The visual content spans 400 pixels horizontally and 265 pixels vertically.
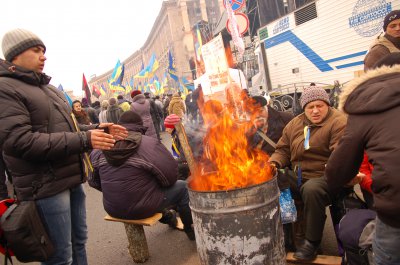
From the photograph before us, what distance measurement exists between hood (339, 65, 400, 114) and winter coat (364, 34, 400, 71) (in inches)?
99.3

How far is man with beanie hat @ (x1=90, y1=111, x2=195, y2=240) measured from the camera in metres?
3.67

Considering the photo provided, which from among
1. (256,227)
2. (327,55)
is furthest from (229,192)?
(327,55)

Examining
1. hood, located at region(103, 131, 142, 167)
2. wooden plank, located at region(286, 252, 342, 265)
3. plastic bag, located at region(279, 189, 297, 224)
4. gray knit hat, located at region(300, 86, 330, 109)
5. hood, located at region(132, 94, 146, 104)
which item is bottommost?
wooden plank, located at region(286, 252, 342, 265)

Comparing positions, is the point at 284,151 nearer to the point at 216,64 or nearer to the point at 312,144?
the point at 312,144

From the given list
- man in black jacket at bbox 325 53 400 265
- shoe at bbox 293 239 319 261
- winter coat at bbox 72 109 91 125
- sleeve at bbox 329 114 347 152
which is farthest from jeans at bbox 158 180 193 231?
winter coat at bbox 72 109 91 125

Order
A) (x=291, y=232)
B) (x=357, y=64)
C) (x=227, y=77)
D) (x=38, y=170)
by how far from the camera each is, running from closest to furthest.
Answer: (x=38, y=170) → (x=291, y=232) → (x=227, y=77) → (x=357, y=64)

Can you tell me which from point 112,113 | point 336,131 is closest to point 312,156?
point 336,131

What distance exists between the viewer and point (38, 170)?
8.01 feet

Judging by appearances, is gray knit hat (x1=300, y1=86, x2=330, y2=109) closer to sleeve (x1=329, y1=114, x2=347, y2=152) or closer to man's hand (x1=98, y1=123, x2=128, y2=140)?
sleeve (x1=329, y1=114, x2=347, y2=152)

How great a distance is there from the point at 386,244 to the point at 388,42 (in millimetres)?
3276

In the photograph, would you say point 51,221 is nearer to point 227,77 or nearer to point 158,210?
point 158,210

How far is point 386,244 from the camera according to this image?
188cm

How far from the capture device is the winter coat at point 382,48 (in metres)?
4.12

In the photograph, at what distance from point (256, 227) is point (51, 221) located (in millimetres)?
1644
